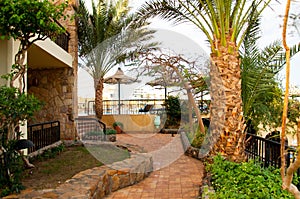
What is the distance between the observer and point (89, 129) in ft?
34.7

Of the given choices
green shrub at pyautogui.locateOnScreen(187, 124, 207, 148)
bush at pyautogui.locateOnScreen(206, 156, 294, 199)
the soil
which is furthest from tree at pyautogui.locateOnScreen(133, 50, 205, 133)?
bush at pyautogui.locateOnScreen(206, 156, 294, 199)

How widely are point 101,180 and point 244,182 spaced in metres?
2.11

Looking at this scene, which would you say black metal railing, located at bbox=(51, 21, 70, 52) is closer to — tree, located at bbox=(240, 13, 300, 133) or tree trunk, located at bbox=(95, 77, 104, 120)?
tree trunk, located at bbox=(95, 77, 104, 120)

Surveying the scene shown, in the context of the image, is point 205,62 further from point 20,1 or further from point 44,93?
point 20,1

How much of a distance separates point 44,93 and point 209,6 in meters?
6.43

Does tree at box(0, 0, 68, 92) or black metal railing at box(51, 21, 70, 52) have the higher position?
black metal railing at box(51, 21, 70, 52)

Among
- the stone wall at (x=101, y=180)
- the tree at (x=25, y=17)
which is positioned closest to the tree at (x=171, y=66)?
the stone wall at (x=101, y=180)

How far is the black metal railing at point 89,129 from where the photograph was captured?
9.00 meters

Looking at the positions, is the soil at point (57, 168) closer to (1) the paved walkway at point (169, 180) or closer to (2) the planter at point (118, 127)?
(1) the paved walkway at point (169, 180)

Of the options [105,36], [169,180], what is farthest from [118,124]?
[169,180]

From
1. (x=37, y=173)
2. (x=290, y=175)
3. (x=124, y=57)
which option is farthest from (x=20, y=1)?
(x=124, y=57)

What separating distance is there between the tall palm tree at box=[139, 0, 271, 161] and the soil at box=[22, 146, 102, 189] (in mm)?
2437

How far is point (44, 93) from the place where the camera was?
361 inches

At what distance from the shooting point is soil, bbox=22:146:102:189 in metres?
4.18
